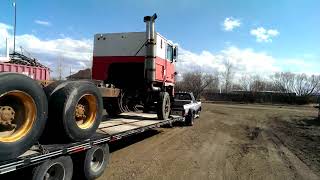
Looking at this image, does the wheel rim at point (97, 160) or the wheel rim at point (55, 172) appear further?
the wheel rim at point (97, 160)

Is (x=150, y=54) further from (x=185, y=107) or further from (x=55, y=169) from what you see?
(x=55, y=169)

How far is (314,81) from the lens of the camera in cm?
10988

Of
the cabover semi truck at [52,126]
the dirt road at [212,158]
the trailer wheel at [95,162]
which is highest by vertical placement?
the cabover semi truck at [52,126]

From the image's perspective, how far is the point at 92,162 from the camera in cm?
751

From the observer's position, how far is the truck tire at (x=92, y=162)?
706 centimetres

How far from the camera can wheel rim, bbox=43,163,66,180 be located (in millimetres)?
6059

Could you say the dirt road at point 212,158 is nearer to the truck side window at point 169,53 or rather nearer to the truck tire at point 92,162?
the truck tire at point 92,162

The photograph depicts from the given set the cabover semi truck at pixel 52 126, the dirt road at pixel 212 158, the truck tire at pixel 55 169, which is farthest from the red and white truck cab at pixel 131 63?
the truck tire at pixel 55 169

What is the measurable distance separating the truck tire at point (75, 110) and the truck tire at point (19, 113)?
0.49 meters

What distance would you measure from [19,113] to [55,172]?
117 centimetres

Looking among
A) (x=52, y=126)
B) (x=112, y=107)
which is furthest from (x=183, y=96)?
(x=52, y=126)

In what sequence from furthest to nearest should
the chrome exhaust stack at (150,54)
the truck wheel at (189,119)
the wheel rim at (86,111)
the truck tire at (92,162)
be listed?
1. the truck wheel at (189,119)
2. the chrome exhaust stack at (150,54)
3. the wheel rim at (86,111)
4. the truck tire at (92,162)

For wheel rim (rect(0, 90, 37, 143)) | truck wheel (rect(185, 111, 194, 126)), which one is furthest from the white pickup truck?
wheel rim (rect(0, 90, 37, 143))

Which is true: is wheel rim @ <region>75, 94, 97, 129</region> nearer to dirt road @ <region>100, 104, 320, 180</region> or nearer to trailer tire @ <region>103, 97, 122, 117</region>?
dirt road @ <region>100, 104, 320, 180</region>
